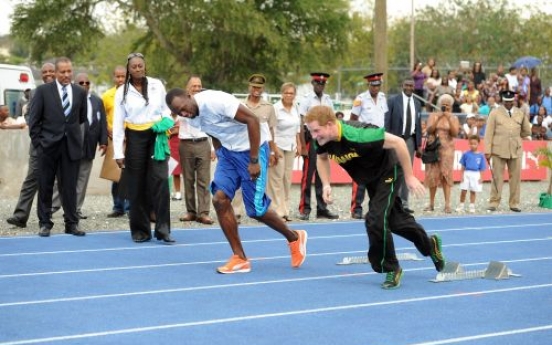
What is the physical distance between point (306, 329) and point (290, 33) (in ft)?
117

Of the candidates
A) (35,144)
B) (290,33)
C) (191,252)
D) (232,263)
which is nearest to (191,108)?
(232,263)

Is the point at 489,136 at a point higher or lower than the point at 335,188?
higher

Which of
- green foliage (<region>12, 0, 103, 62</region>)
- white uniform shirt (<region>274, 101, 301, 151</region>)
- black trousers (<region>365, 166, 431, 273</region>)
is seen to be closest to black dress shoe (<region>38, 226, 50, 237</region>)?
white uniform shirt (<region>274, 101, 301, 151</region>)

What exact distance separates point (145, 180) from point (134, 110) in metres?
0.83

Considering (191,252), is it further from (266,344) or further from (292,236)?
(266,344)

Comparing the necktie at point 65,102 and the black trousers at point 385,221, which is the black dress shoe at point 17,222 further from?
the black trousers at point 385,221

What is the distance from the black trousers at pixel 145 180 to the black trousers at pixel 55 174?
70 cm

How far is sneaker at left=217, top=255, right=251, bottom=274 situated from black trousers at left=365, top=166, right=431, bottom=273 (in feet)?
4.50

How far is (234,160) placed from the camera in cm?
992

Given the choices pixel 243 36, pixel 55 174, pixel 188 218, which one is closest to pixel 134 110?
pixel 55 174

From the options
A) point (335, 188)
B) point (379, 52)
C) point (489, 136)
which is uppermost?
point (379, 52)

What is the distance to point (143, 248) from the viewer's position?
11414mm

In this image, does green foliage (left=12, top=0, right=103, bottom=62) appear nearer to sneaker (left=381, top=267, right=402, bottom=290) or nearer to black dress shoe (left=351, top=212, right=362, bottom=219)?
black dress shoe (left=351, top=212, right=362, bottom=219)

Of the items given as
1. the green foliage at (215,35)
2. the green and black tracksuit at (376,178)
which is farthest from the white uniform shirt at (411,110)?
the green foliage at (215,35)
